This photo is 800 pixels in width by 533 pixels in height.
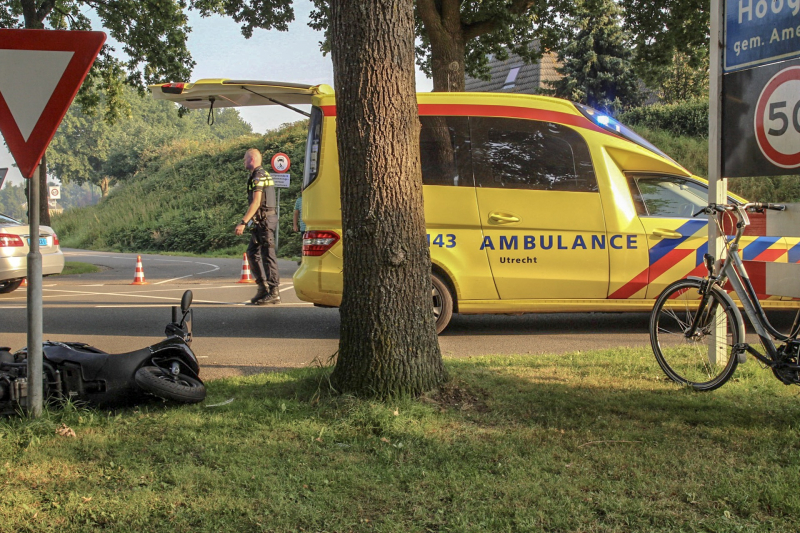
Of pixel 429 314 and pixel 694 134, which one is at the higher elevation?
pixel 694 134

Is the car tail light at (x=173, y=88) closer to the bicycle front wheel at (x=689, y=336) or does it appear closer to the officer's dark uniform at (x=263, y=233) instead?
the officer's dark uniform at (x=263, y=233)

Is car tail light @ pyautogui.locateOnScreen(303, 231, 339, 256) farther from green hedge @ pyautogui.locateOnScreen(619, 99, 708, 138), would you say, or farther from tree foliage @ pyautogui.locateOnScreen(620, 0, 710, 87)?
green hedge @ pyautogui.locateOnScreen(619, 99, 708, 138)

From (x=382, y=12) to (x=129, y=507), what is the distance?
278 cm

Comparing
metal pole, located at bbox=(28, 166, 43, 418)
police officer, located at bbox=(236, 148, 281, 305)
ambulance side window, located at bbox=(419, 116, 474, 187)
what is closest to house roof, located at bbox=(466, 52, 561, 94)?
police officer, located at bbox=(236, 148, 281, 305)

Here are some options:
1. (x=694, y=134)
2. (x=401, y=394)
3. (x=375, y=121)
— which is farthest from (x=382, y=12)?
(x=694, y=134)

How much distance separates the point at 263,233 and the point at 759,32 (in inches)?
256

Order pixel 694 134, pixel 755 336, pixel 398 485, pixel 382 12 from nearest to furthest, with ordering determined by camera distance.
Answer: pixel 398 485 < pixel 382 12 < pixel 755 336 < pixel 694 134

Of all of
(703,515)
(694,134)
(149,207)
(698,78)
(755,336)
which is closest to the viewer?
(703,515)

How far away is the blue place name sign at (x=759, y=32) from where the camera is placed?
439 centimetres

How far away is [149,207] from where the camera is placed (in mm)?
35562

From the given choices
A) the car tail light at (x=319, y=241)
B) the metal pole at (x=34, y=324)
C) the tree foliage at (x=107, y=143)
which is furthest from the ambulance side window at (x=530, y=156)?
the tree foliage at (x=107, y=143)

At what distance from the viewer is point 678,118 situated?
24.0 meters

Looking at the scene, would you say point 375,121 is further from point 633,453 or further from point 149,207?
point 149,207

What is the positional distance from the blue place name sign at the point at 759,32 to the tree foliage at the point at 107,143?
41.2 meters
